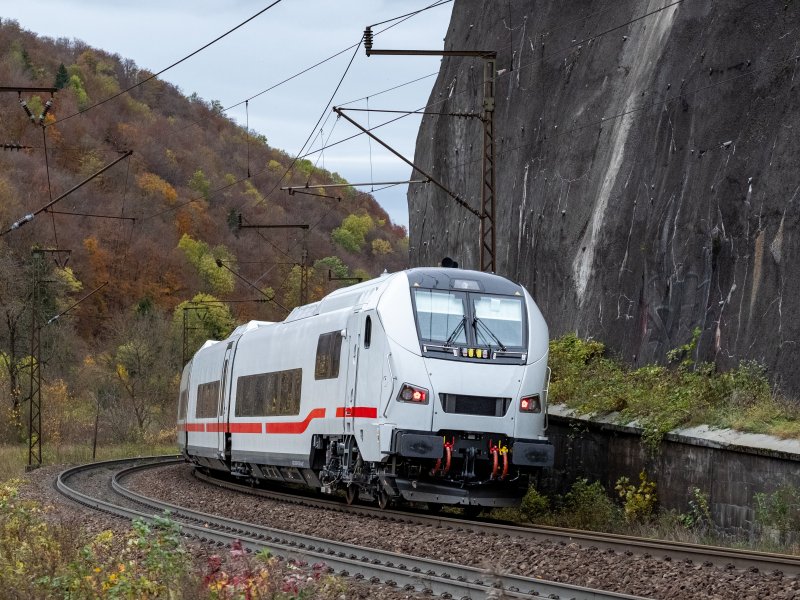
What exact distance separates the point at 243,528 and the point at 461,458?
326 cm

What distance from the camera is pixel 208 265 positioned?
372 ft

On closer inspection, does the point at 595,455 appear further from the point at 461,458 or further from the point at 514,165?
the point at 514,165

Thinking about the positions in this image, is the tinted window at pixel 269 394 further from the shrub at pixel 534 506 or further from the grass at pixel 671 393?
the grass at pixel 671 393

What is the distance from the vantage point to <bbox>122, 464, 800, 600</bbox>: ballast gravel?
34.1 feet

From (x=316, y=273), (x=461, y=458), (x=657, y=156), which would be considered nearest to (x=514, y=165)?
(x=657, y=156)

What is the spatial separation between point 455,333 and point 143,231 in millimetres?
99638

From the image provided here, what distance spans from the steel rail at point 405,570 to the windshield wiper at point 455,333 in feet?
11.8

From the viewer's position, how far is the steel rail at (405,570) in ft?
34.0

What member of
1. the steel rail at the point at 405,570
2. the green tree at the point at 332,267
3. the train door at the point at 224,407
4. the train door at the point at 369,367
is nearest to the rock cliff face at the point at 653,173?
the train door at the point at 369,367

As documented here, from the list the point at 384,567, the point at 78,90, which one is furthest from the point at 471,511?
the point at 78,90

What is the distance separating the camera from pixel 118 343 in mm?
79438

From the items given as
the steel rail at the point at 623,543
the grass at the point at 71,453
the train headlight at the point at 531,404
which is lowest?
the grass at the point at 71,453

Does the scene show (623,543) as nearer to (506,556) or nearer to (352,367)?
(506,556)

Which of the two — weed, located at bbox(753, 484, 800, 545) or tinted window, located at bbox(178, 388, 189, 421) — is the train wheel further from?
tinted window, located at bbox(178, 388, 189, 421)
